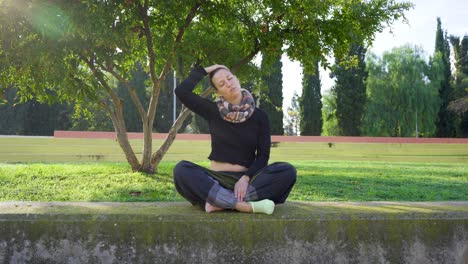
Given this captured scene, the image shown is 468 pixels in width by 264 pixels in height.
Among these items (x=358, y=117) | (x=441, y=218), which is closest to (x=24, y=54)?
(x=441, y=218)

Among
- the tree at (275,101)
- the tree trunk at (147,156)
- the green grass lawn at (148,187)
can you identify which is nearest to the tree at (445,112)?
the tree at (275,101)

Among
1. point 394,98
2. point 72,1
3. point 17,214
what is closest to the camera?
point 17,214

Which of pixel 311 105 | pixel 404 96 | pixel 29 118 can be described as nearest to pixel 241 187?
pixel 311 105

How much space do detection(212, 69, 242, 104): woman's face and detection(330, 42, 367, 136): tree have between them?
1009 inches

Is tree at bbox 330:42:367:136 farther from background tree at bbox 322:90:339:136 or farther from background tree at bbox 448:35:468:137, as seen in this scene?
background tree at bbox 448:35:468:137

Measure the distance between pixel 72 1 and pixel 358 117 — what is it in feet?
82.2

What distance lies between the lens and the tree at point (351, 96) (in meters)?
27.9

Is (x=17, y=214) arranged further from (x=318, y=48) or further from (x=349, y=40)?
(x=349, y=40)

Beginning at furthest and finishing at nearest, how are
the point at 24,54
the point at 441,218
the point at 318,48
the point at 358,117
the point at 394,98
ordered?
the point at 394,98 → the point at 358,117 → the point at 318,48 → the point at 24,54 → the point at 441,218

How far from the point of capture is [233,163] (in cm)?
315

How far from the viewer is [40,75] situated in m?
6.39

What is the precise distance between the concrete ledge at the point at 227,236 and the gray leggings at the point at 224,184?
11cm

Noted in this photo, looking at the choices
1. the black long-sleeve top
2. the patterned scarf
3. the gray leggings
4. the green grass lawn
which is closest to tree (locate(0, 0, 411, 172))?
the green grass lawn

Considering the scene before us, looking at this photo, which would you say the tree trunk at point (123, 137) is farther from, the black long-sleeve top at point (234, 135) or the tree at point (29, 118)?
the tree at point (29, 118)
